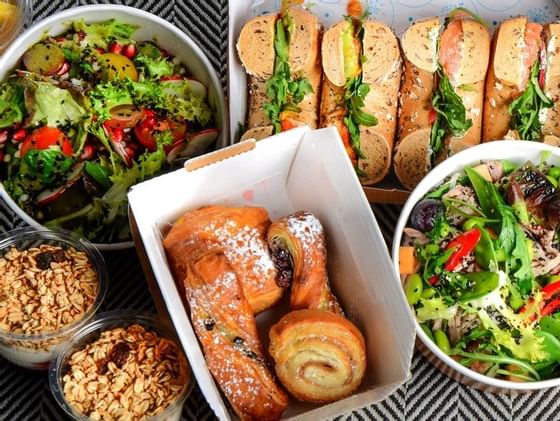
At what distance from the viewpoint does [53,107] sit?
4.94 ft

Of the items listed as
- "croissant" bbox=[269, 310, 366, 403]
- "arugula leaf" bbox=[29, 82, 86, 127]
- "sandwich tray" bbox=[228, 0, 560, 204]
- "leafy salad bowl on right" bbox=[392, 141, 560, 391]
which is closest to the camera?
"croissant" bbox=[269, 310, 366, 403]

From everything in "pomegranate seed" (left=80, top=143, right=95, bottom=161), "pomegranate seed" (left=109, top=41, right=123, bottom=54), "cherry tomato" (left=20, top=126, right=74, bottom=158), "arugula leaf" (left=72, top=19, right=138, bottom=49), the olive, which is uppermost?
"arugula leaf" (left=72, top=19, right=138, bottom=49)

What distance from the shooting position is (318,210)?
1463 mm

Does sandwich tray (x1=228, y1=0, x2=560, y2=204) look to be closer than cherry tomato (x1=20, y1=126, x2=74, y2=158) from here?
No

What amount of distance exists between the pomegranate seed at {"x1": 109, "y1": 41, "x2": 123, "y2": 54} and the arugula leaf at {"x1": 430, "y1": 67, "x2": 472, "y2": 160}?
565 mm

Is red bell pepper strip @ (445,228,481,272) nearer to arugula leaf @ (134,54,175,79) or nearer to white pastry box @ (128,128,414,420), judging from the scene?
white pastry box @ (128,128,414,420)

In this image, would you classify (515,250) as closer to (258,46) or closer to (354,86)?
(354,86)

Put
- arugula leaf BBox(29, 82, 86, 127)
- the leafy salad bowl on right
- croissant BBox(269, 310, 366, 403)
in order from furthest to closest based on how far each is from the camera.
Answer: arugula leaf BBox(29, 82, 86, 127) < the leafy salad bowl on right < croissant BBox(269, 310, 366, 403)

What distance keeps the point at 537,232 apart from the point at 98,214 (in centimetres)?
74

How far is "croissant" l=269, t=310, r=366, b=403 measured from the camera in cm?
128

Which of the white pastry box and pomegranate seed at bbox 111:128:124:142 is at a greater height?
pomegranate seed at bbox 111:128:124:142

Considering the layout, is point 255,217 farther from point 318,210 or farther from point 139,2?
point 139,2

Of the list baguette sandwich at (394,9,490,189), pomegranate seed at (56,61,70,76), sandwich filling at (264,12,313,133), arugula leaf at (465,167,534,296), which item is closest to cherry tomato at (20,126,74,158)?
pomegranate seed at (56,61,70,76)

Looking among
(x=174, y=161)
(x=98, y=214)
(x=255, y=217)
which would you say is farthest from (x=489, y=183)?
(x=98, y=214)
